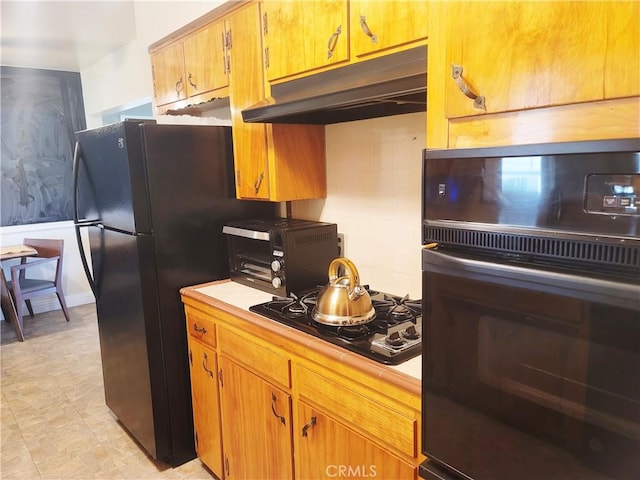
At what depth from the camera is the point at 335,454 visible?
144cm

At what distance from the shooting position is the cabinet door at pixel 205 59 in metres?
2.21

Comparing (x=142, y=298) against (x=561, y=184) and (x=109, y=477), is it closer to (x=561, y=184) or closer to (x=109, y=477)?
(x=109, y=477)

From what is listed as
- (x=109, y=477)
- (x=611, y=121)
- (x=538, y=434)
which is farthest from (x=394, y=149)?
(x=109, y=477)

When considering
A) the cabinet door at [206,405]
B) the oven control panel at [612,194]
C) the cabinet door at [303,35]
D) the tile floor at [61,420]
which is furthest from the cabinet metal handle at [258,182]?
the oven control panel at [612,194]

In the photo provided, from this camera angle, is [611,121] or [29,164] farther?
[29,164]

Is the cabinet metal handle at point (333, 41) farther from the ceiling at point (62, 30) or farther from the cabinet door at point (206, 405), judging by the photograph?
the ceiling at point (62, 30)

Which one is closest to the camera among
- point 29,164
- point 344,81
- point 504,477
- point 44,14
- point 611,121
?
point 611,121

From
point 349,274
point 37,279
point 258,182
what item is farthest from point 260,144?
point 37,279

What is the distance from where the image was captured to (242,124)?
85.3 inches

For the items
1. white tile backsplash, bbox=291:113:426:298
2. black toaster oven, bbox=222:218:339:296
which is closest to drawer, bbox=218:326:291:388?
black toaster oven, bbox=222:218:339:296

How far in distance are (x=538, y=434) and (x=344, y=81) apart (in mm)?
1138

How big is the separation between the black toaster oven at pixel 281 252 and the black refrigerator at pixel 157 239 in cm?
18

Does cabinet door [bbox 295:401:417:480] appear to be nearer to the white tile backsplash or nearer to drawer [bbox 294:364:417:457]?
drawer [bbox 294:364:417:457]

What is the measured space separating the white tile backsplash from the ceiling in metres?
2.09
